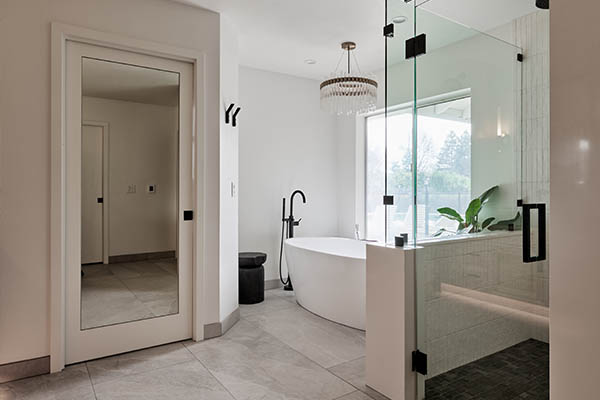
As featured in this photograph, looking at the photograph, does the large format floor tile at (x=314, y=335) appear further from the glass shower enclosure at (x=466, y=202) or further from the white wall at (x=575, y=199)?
the white wall at (x=575, y=199)

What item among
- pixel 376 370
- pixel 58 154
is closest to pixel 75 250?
pixel 58 154

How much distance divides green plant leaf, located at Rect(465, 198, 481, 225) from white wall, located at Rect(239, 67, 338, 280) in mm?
2903

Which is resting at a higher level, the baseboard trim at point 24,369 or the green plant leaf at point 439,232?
the green plant leaf at point 439,232

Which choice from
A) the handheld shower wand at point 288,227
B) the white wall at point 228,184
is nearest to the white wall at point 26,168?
the white wall at point 228,184

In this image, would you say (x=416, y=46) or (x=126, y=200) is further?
(x=126, y=200)

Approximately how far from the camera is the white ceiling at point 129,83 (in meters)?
2.70

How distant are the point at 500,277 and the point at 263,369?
1.60 m

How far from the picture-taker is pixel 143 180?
3004 millimetres

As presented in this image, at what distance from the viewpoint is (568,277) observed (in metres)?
1.15

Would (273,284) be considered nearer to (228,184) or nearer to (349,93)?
(228,184)

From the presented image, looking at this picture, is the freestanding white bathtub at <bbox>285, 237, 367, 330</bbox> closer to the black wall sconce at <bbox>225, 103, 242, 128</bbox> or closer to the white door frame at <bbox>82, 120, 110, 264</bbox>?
the black wall sconce at <bbox>225, 103, 242, 128</bbox>

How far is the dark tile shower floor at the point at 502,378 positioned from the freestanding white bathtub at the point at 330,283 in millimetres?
1245

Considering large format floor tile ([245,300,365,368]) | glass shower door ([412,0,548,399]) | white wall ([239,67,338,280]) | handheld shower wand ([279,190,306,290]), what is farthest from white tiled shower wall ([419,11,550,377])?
white wall ([239,67,338,280])

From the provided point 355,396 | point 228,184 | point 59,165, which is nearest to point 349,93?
point 228,184
